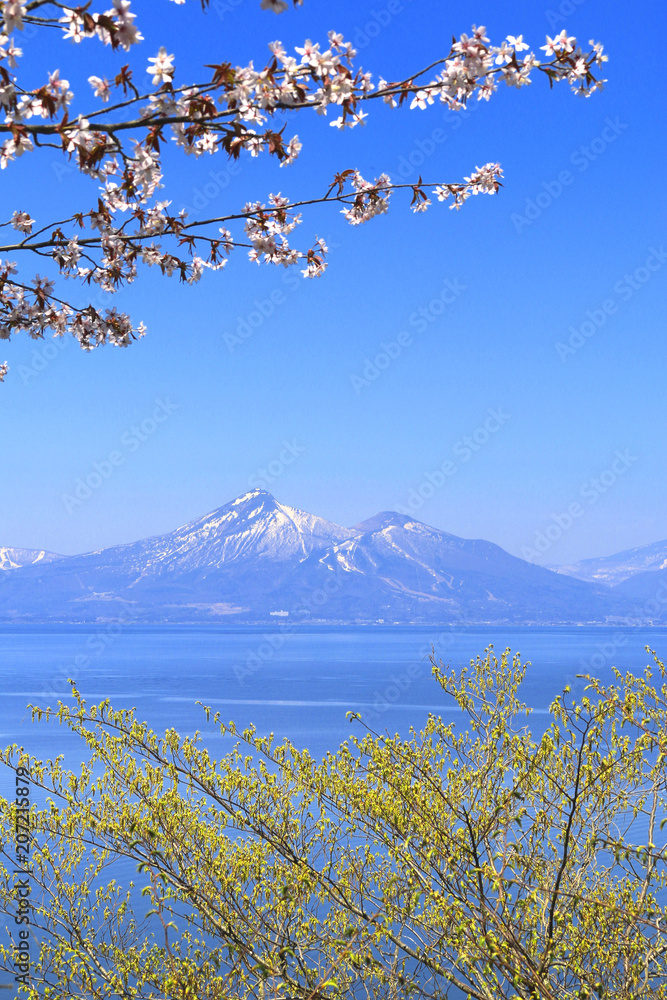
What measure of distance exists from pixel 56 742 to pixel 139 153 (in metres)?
42.5

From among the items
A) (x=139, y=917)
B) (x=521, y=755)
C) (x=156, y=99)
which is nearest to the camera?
(x=156, y=99)

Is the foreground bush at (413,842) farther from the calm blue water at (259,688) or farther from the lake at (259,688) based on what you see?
the calm blue water at (259,688)

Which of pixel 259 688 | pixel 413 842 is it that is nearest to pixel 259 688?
pixel 259 688

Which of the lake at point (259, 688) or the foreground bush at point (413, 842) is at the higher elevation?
the lake at point (259, 688)

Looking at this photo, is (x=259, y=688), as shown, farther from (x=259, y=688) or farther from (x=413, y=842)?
(x=413, y=842)

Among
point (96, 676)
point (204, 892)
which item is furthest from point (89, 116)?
point (96, 676)

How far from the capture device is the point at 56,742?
138 ft

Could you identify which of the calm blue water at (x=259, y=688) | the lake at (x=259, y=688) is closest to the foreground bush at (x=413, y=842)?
the lake at (x=259, y=688)

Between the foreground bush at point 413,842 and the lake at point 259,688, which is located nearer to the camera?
the foreground bush at point 413,842

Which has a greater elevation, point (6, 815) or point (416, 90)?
point (416, 90)

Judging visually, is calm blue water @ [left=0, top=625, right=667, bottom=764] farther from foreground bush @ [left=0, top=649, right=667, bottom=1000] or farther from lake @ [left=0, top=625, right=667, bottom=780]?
foreground bush @ [left=0, top=649, right=667, bottom=1000]

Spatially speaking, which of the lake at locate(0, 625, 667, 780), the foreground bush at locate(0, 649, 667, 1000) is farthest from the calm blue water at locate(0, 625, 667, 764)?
the foreground bush at locate(0, 649, 667, 1000)

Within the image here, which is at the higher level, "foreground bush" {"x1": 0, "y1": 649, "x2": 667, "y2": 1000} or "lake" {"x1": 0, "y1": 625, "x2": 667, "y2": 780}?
"lake" {"x1": 0, "y1": 625, "x2": 667, "y2": 780}

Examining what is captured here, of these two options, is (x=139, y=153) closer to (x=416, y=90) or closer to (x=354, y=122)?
(x=354, y=122)
